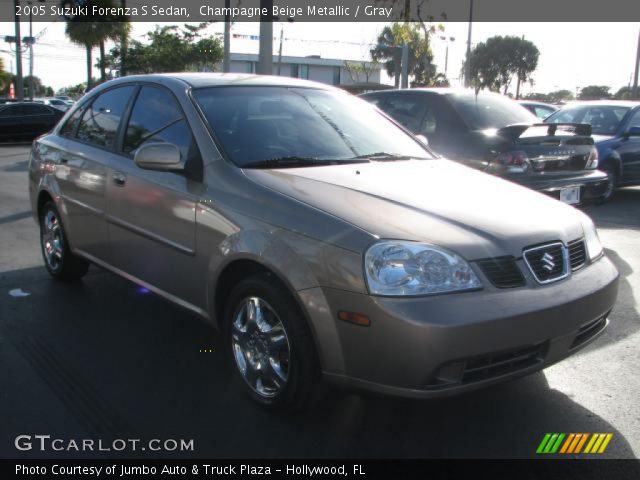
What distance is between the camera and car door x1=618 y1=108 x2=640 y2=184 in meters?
9.62

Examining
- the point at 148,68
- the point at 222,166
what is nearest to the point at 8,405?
the point at 222,166

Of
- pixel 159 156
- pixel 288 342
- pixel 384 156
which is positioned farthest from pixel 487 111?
pixel 288 342

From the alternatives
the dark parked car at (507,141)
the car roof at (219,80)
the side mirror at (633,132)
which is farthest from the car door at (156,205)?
the side mirror at (633,132)

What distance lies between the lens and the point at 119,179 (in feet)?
13.6

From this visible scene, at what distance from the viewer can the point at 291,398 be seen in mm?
3023

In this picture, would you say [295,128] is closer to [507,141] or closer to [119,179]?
[119,179]

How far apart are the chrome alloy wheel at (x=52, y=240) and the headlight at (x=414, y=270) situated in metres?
3.35

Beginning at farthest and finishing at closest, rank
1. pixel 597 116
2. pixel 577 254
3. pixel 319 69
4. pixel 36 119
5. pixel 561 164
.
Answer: pixel 319 69
pixel 36 119
pixel 597 116
pixel 561 164
pixel 577 254

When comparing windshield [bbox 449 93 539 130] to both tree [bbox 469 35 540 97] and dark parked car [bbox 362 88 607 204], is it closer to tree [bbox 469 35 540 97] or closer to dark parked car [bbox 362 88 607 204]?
dark parked car [bbox 362 88 607 204]

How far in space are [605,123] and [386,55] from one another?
55377mm

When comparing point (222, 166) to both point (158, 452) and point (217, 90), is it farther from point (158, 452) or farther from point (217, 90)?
point (158, 452)

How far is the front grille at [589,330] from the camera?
10.0ft

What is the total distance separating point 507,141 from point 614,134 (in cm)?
429

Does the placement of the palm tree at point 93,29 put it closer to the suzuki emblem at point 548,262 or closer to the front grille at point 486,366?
the suzuki emblem at point 548,262
